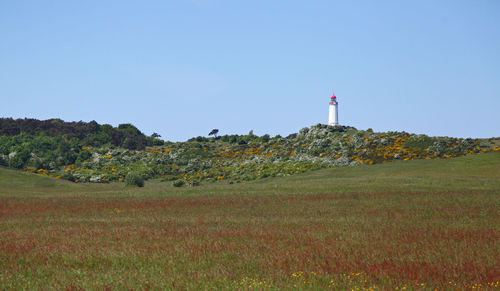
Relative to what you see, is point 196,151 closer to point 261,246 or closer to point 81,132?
point 81,132

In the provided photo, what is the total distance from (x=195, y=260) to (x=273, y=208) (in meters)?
15.6

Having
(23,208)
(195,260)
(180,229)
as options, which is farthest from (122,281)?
(23,208)

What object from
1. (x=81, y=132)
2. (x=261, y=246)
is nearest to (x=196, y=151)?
(x=81, y=132)

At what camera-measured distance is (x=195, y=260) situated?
41.4 ft

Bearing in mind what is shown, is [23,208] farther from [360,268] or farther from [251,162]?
[251,162]

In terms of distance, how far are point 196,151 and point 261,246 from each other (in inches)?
3198

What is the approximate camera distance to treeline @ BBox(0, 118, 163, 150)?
99.9 m

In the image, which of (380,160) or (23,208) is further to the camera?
(380,160)

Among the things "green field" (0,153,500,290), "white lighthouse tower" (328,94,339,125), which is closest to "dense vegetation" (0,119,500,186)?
"white lighthouse tower" (328,94,339,125)

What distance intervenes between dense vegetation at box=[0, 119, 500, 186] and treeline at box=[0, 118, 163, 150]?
18 centimetres

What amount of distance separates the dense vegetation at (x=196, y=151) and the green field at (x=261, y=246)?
126ft

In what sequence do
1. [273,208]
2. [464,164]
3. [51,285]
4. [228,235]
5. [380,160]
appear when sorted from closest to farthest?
[51,285]
[228,235]
[273,208]
[464,164]
[380,160]

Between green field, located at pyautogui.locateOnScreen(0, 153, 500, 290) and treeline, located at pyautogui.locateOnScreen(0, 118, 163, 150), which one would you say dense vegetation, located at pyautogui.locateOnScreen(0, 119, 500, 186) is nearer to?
treeline, located at pyautogui.locateOnScreen(0, 118, 163, 150)

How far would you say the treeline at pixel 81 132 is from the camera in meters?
99.9
